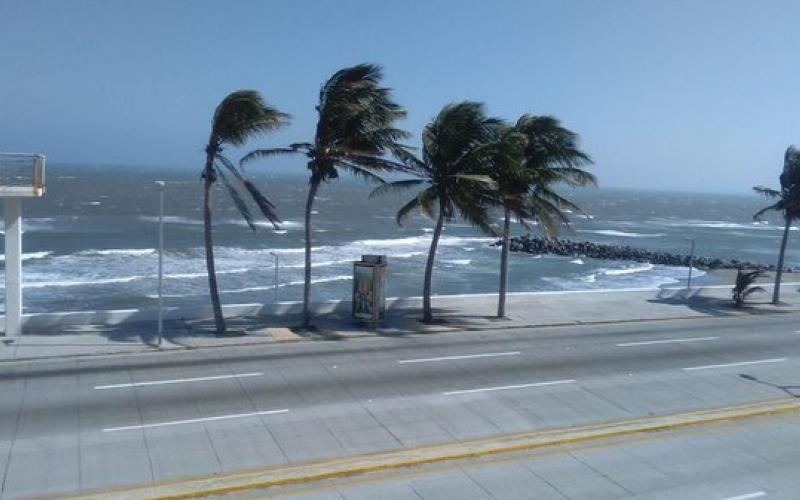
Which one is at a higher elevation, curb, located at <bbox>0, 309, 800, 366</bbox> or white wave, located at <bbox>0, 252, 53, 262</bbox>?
curb, located at <bbox>0, 309, 800, 366</bbox>

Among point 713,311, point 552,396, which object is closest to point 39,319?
point 552,396

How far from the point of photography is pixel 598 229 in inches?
4003

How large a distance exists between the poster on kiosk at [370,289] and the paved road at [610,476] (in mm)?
9723

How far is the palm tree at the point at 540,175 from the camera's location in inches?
895

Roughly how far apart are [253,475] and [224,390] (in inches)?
167

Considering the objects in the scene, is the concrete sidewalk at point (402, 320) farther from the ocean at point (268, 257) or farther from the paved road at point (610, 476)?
the paved road at point (610, 476)

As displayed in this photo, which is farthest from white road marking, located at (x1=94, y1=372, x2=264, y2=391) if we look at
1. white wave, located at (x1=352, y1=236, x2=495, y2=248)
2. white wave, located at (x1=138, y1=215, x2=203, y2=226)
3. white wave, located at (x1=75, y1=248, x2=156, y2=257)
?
white wave, located at (x1=138, y1=215, x2=203, y2=226)

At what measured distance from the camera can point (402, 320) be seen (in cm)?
2216

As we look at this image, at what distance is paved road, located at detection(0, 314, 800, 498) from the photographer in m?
10.9

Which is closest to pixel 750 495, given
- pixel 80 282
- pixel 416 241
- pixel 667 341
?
pixel 667 341

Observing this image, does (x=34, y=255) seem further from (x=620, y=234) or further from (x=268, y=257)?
(x=620, y=234)

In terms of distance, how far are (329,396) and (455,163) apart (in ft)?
31.8

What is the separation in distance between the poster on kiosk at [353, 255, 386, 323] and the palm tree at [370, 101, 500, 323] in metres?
1.52

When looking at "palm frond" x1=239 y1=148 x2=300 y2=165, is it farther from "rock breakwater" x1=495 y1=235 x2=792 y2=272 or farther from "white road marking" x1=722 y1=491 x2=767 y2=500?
"rock breakwater" x1=495 y1=235 x2=792 y2=272
